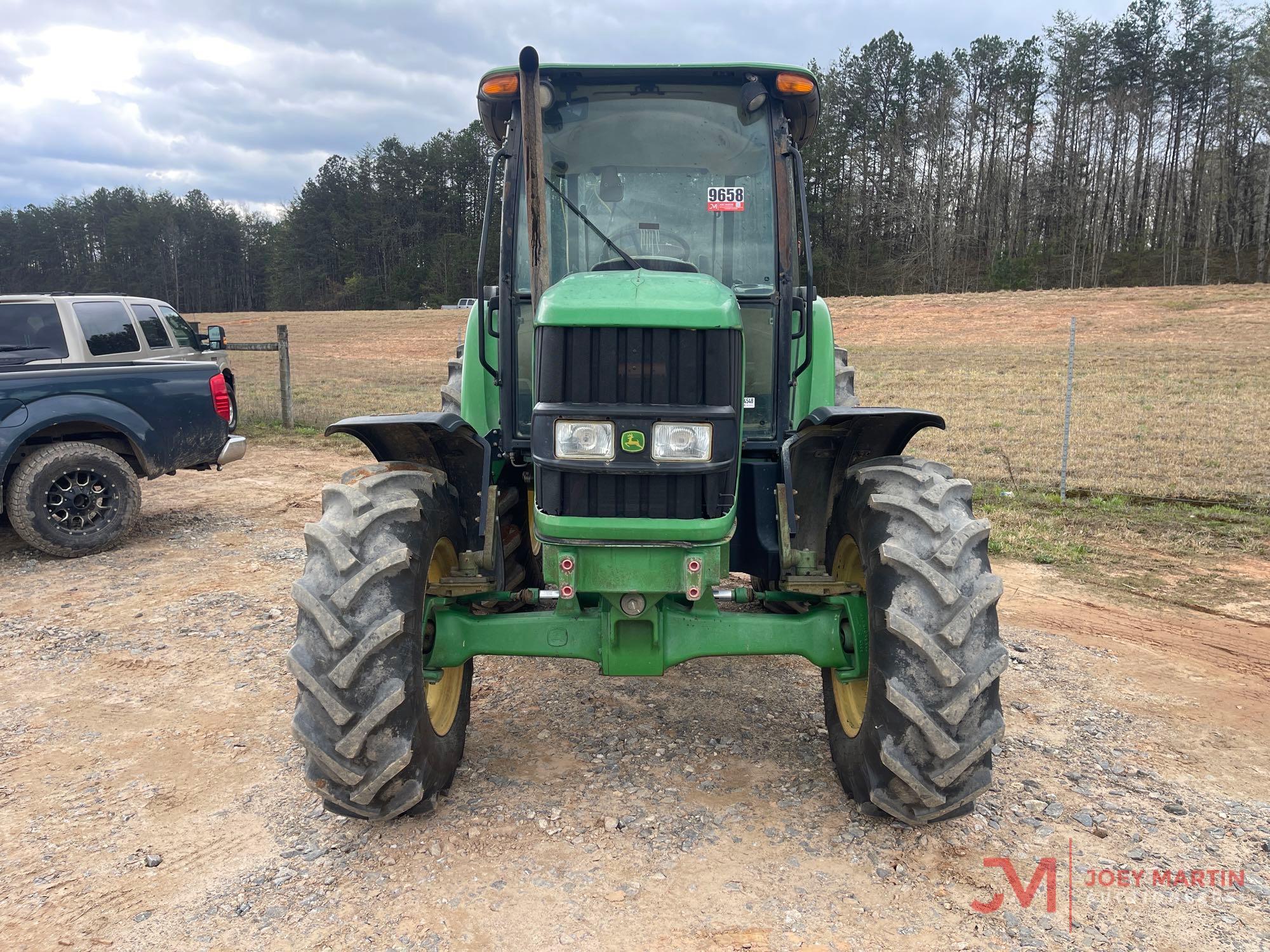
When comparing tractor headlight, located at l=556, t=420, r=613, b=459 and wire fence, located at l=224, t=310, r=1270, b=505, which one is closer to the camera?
tractor headlight, located at l=556, t=420, r=613, b=459

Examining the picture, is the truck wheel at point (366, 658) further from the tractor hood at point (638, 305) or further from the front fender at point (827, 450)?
the front fender at point (827, 450)

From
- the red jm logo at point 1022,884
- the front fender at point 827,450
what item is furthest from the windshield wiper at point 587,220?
the red jm logo at point 1022,884

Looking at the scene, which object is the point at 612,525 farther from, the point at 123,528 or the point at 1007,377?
the point at 1007,377

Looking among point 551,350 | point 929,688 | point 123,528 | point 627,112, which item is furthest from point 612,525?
point 123,528

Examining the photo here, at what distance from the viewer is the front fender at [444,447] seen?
12.0 feet

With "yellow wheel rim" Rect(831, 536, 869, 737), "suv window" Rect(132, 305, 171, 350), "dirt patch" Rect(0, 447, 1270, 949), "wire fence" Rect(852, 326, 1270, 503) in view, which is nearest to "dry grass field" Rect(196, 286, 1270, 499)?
"wire fence" Rect(852, 326, 1270, 503)

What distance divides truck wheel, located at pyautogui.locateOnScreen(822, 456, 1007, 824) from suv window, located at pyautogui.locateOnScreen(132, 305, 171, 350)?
27.6 feet

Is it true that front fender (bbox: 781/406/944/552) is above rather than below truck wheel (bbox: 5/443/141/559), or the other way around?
above

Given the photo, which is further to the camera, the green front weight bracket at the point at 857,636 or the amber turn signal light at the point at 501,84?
the amber turn signal light at the point at 501,84

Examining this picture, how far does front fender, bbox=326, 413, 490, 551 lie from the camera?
12.0ft

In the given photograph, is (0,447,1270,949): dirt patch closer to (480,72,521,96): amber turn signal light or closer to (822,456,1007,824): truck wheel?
(822,456,1007,824): truck wheel

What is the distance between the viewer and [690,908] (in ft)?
9.91

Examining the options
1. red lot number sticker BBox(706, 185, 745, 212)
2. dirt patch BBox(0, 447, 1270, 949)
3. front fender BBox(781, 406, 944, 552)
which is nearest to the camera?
dirt patch BBox(0, 447, 1270, 949)

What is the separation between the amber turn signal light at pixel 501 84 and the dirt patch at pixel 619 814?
9.85ft
